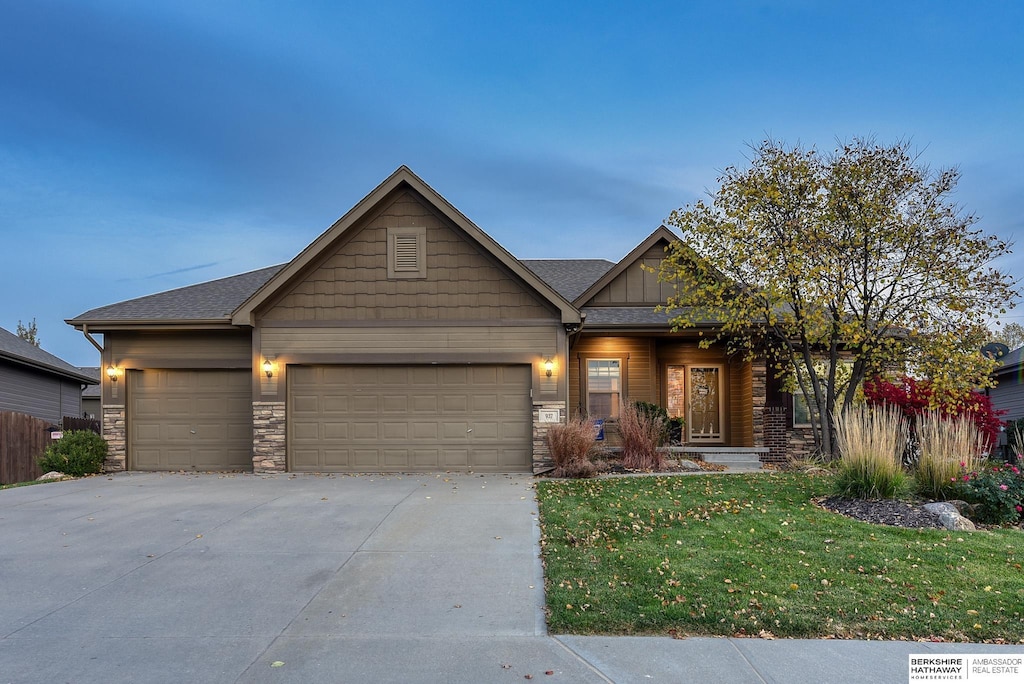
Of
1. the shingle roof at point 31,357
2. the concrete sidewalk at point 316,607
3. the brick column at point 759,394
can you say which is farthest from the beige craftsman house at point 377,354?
the shingle roof at point 31,357

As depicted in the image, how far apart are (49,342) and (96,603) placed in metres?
63.1

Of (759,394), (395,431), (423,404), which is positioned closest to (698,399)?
(759,394)

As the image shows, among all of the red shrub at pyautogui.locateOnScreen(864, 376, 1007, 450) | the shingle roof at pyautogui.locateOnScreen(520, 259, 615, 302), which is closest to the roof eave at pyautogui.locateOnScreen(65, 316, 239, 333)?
the shingle roof at pyautogui.locateOnScreen(520, 259, 615, 302)

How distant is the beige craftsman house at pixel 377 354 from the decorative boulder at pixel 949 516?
6370 millimetres

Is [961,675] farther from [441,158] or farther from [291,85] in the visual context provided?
[441,158]

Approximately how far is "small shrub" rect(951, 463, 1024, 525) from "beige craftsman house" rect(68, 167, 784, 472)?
21.3 ft

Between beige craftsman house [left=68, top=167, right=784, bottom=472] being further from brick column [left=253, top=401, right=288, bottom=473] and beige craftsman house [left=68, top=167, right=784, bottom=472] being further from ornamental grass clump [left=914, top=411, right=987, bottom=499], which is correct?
ornamental grass clump [left=914, top=411, right=987, bottom=499]

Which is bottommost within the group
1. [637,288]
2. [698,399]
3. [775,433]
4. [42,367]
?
→ [775,433]

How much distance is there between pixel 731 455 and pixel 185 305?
12178mm

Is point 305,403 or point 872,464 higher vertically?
point 305,403

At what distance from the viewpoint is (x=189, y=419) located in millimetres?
13367

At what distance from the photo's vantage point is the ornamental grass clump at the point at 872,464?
8.22 m

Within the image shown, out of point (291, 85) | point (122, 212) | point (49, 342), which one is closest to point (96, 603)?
point (291, 85)

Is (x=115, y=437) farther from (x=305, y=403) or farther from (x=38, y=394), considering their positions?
(x=38, y=394)
